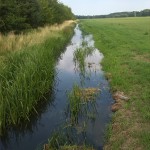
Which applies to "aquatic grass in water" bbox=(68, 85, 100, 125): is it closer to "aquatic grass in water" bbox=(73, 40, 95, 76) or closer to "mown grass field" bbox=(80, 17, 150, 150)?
"mown grass field" bbox=(80, 17, 150, 150)

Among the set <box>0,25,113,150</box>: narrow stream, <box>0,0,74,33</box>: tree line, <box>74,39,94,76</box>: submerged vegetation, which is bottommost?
<box>0,25,113,150</box>: narrow stream

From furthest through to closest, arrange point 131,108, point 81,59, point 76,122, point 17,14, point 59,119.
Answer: point 17,14
point 81,59
point 131,108
point 59,119
point 76,122

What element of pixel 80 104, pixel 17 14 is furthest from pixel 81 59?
pixel 80 104

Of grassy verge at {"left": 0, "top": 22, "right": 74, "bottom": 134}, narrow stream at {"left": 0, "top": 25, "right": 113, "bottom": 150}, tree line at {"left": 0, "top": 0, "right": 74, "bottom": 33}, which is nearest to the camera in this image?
narrow stream at {"left": 0, "top": 25, "right": 113, "bottom": 150}

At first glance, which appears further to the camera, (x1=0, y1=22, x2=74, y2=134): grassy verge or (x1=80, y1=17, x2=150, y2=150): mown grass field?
(x1=0, y1=22, x2=74, y2=134): grassy verge

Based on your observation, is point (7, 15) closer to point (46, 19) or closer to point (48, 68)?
point (48, 68)

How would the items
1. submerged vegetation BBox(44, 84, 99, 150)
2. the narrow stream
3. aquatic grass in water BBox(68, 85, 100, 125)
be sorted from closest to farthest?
1. submerged vegetation BBox(44, 84, 99, 150)
2. the narrow stream
3. aquatic grass in water BBox(68, 85, 100, 125)

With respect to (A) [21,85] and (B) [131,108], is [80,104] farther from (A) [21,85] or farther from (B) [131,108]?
(A) [21,85]

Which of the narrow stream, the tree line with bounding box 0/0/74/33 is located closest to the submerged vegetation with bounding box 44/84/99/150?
the narrow stream

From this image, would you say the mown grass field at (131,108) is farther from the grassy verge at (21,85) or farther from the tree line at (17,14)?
the tree line at (17,14)

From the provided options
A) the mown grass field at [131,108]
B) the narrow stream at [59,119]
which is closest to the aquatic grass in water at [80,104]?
the narrow stream at [59,119]

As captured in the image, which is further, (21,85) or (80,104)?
(80,104)

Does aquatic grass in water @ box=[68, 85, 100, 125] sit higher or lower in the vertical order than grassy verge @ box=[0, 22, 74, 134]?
lower

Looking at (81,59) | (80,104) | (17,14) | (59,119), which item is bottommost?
(59,119)
